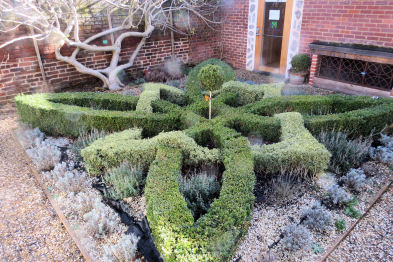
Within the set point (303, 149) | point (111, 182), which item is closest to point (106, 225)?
point (111, 182)

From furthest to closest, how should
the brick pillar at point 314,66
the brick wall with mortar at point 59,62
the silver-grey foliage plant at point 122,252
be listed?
1. the brick pillar at point 314,66
2. the brick wall with mortar at point 59,62
3. the silver-grey foliage plant at point 122,252

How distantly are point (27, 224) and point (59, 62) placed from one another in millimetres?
4730

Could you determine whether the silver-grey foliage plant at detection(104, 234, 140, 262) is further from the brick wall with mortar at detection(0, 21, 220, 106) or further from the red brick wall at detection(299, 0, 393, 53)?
the red brick wall at detection(299, 0, 393, 53)

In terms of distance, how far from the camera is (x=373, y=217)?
3105 millimetres

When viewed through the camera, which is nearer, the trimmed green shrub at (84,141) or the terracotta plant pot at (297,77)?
the trimmed green shrub at (84,141)

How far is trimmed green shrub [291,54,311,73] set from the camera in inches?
282

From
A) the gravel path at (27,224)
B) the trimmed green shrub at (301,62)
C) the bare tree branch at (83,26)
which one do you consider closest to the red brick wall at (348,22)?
the trimmed green shrub at (301,62)

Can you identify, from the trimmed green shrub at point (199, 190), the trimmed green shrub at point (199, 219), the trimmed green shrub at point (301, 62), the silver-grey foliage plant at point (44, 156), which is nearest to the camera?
the trimmed green shrub at point (199, 219)

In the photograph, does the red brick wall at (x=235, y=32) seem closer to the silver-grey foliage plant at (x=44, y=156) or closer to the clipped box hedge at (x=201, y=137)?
the clipped box hedge at (x=201, y=137)

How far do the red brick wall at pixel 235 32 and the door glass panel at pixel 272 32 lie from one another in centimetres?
64

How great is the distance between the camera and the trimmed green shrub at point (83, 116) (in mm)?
4387

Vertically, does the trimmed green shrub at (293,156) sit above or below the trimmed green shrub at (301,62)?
below

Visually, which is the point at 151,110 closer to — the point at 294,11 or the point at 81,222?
the point at 81,222

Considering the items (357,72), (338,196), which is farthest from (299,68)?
(338,196)
